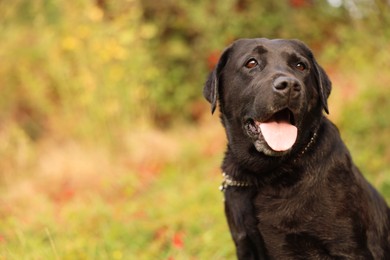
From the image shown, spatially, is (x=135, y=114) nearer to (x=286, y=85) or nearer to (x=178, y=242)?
(x=178, y=242)

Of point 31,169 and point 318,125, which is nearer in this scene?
point 318,125

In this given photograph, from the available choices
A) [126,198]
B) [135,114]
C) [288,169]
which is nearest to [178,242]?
[288,169]

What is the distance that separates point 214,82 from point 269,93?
19.6 inches

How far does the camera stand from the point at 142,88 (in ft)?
29.1

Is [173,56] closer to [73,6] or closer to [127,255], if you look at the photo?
[73,6]

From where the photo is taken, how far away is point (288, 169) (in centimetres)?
313

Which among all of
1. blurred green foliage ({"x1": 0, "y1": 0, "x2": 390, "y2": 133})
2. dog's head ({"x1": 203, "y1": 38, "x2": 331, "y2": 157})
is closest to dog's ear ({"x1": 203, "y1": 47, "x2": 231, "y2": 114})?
dog's head ({"x1": 203, "y1": 38, "x2": 331, "y2": 157})

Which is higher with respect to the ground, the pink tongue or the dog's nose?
the dog's nose

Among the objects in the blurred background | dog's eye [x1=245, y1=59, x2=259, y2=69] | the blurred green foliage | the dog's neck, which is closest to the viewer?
the dog's neck

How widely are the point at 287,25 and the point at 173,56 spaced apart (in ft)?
7.31

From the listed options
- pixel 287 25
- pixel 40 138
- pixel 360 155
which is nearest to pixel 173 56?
pixel 287 25

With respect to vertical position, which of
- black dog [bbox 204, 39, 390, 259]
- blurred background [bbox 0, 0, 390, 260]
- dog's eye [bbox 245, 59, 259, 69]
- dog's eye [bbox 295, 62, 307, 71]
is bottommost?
black dog [bbox 204, 39, 390, 259]

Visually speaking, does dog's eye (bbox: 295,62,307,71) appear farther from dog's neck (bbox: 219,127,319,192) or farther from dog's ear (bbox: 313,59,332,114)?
dog's neck (bbox: 219,127,319,192)

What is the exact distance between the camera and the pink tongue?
2.96 metres
